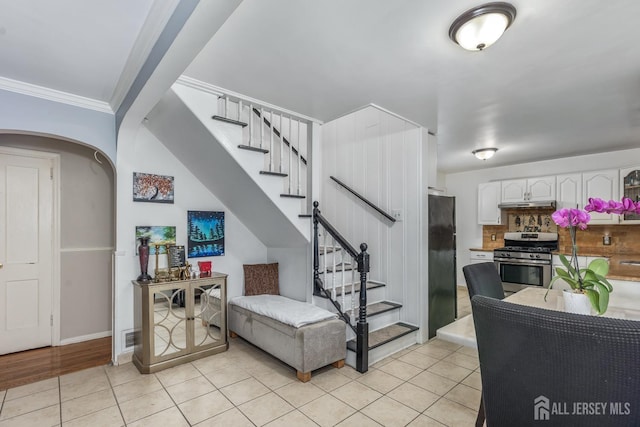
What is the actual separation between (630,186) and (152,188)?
615 cm

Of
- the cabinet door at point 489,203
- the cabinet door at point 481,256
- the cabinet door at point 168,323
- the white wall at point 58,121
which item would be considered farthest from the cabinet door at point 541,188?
the white wall at point 58,121

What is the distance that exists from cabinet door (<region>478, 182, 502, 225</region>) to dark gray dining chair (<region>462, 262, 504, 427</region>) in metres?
→ 3.84

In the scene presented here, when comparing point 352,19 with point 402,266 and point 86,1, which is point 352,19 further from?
point 402,266

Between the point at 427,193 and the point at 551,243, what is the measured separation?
3.02m

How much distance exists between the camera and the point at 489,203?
5773mm

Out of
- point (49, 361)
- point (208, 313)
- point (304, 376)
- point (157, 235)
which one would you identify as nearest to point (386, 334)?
point (304, 376)

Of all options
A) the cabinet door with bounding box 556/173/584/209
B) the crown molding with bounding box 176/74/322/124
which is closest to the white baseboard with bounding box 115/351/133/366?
the crown molding with bounding box 176/74/322/124

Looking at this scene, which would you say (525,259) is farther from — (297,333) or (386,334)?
(297,333)

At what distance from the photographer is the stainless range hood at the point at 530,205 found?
16.4ft

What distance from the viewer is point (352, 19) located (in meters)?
1.75

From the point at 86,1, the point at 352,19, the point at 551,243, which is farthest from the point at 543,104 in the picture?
the point at 86,1

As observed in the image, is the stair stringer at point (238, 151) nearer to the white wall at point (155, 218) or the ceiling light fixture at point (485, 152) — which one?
the white wall at point (155, 218)

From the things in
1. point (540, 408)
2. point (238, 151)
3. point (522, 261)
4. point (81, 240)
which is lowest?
point (522, 261)

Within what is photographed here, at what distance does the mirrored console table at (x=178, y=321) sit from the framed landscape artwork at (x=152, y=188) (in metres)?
0.89
